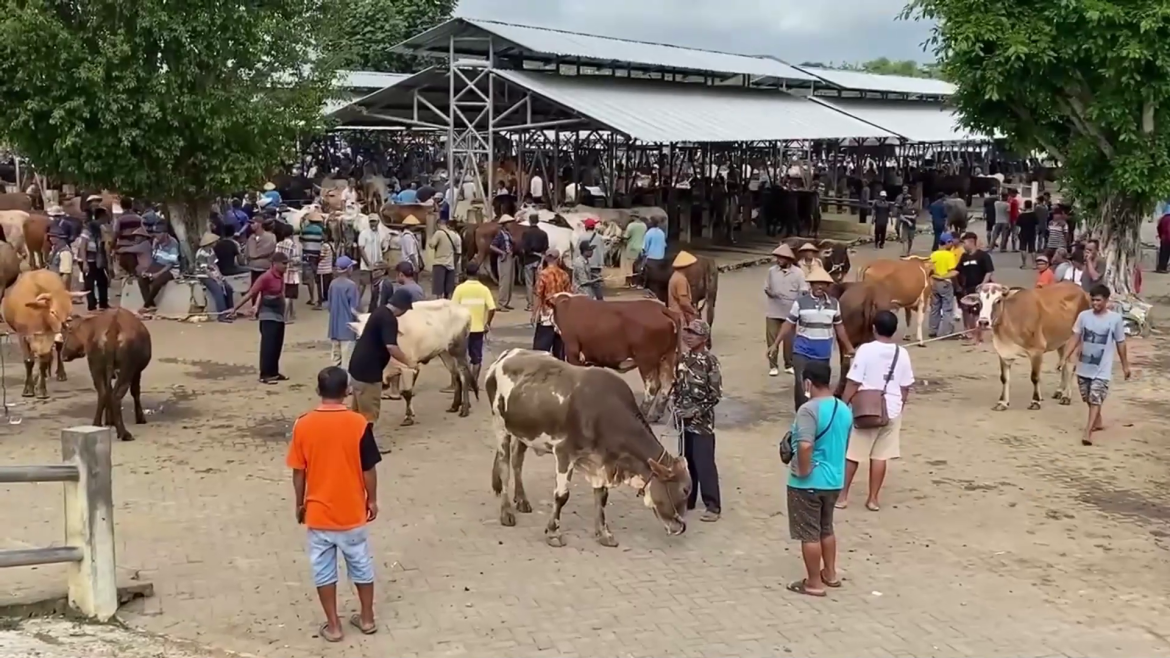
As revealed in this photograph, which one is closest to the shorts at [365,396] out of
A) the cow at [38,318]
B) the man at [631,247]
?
the cow at [38,318]

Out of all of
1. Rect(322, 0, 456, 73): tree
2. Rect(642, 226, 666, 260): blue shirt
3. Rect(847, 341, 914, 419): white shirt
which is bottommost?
Rect(847, 341, 914, 419): white shirt

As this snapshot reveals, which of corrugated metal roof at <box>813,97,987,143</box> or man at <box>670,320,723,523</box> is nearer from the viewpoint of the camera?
man at <box>670,320,723,523</box>

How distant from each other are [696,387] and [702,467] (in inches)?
28.7

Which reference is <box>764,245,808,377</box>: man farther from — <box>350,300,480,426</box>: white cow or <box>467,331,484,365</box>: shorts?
<box>350,300,480,426</box>: white cow

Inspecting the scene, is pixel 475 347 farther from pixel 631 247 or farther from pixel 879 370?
pixel 631 247

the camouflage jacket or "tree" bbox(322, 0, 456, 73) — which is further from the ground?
"tree" bbox(322, 0, 456, 73)

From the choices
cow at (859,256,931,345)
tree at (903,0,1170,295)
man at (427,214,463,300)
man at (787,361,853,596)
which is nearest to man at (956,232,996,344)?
cow at (859,256,931,345)

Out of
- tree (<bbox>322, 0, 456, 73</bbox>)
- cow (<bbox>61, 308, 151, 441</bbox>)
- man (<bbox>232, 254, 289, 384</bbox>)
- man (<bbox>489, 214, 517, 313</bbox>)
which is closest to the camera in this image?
cow (<bbox>61, 308, 151, 441</bbox>)

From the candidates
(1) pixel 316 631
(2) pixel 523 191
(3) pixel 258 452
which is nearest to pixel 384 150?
(2) pixel 523 191

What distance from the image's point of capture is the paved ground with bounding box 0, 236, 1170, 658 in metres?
7.06

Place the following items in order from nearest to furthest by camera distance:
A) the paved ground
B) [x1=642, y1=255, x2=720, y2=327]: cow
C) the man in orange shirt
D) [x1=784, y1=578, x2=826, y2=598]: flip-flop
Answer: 1. the man in orange shirt
2. the paved ground
3. [x1=784, y1=578, x2=826, y2=598]: flip-flop
4. [x1=642, y1=255, x2=720, y2=327]: cow

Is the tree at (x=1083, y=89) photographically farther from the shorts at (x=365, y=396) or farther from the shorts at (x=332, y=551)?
the shorts at (x=332, y=551)

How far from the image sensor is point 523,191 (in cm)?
2942

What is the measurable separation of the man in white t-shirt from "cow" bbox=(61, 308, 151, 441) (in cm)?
671
